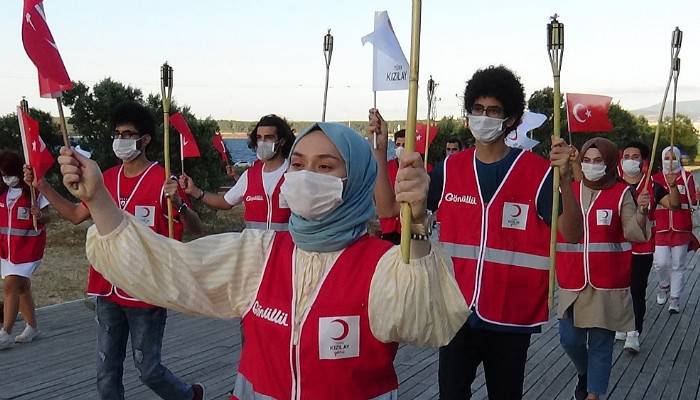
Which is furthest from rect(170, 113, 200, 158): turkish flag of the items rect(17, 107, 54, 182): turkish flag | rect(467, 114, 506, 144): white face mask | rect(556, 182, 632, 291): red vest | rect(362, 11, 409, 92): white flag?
rect(467, 114, 506, 144): white face mask

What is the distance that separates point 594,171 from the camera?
17.1ft

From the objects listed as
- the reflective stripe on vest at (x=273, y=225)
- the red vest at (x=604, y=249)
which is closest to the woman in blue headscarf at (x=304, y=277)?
the reflective stripe on vest at (x=273, y=225)

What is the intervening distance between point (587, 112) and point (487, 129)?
4.38 ft

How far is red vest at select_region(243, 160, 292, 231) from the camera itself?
17.6 ft

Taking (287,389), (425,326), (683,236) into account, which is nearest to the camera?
(425,326)

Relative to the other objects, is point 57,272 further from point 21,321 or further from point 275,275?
point 275,275

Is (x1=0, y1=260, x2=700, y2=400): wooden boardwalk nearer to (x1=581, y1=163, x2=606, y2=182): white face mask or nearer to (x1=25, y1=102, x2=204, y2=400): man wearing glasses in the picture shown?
(x1=25, y1=102, x2=204, y2=400): man wearing glasses

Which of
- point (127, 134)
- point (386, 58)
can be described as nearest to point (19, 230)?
point (127, 134)

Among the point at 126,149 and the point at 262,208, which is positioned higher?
the point at 126,149

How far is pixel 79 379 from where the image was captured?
595 centimetres

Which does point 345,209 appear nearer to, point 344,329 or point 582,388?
point 344,329

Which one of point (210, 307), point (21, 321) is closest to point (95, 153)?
point (21, 321)

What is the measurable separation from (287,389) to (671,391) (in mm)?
4616

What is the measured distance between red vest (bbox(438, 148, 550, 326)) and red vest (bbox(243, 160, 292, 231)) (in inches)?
78.0
